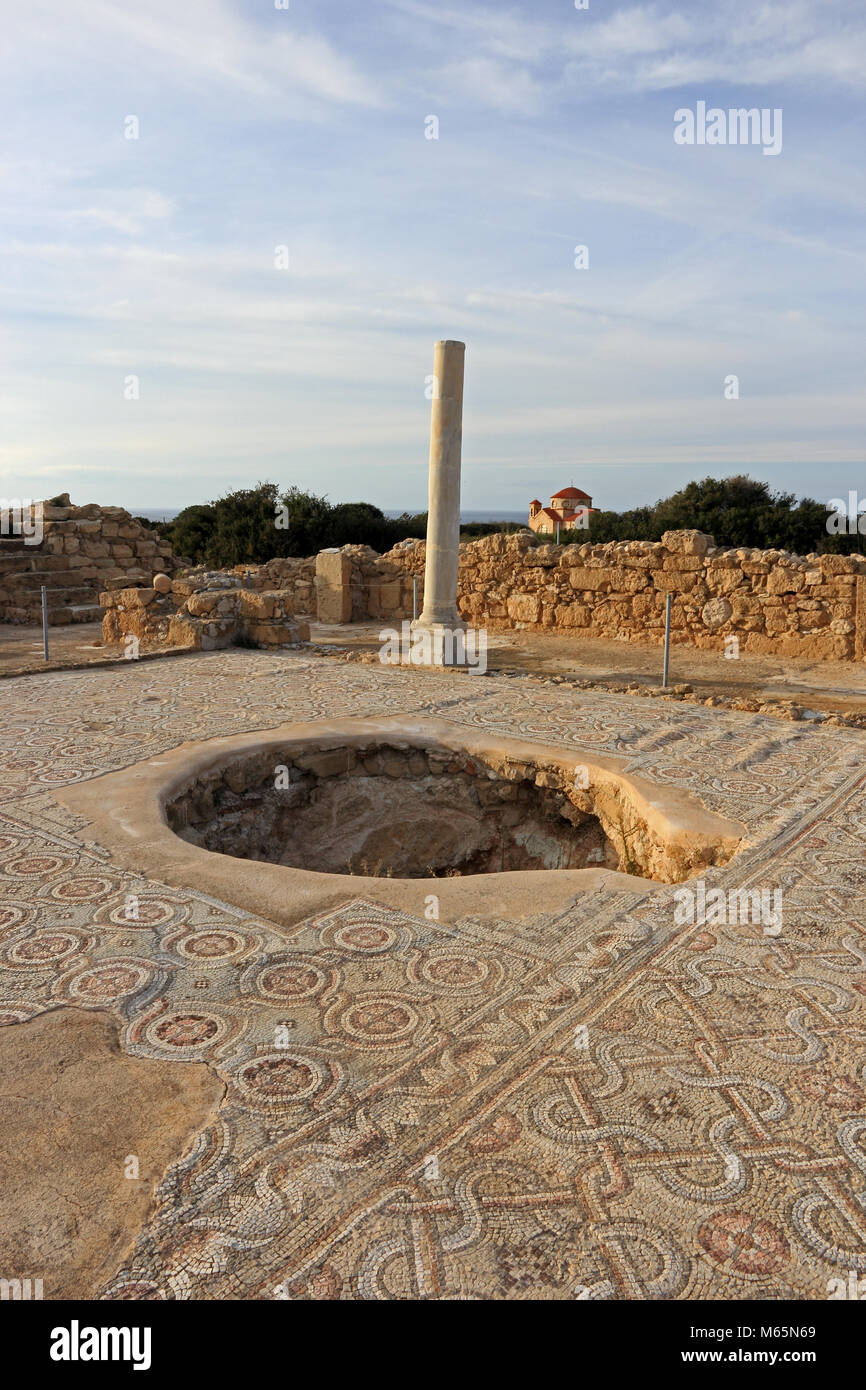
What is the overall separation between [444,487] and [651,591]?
11.2ft

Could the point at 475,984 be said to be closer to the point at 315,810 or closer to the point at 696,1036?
the point at 696,1036

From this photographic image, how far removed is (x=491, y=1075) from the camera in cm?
229

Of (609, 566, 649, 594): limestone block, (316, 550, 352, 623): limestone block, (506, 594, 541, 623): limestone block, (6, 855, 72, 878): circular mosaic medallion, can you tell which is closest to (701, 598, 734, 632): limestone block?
(609, 566, 649, 594): limestone block

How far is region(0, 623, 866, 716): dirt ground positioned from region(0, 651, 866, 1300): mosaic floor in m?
4.70

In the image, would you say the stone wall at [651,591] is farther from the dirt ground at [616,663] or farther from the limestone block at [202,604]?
the limestone block at [202,604]

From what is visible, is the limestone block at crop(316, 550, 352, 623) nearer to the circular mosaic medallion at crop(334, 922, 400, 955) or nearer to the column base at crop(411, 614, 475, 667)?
the column base at crop(411, 614, 475, 667)

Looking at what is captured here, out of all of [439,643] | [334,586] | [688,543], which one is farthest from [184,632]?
[688,543]

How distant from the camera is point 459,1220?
1797 mm

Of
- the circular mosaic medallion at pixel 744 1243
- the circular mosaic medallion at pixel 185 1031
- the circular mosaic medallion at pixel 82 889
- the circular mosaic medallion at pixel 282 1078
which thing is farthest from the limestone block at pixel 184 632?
the circular mosaic medallion at pixel 744 1243

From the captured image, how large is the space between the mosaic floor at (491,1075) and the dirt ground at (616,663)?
15.4 feet

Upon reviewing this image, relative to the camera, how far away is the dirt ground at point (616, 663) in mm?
8703

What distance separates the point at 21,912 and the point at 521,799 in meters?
3.13

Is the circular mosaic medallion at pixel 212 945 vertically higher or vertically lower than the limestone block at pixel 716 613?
lower
